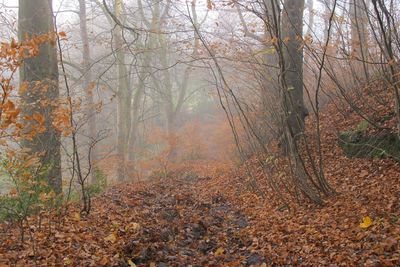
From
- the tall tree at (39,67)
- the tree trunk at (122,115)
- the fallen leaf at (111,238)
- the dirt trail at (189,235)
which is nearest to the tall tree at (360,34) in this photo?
the dirt trail at (189,235)

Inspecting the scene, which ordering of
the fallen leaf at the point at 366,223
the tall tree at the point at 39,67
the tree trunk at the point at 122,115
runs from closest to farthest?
the fallen leaf at the point at 366,223 < the tall tree at the point at 39,67 < the tree trunk at the point at 122,115

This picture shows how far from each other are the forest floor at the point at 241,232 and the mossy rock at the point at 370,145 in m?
0.19

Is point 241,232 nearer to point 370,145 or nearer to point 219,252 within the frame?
point 219,252

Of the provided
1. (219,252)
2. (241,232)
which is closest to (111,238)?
(219,252)

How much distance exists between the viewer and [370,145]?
670cm

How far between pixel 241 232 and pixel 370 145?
8.82ft

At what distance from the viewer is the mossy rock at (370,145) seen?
6.78m

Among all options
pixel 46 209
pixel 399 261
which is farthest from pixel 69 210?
pixel 399 261

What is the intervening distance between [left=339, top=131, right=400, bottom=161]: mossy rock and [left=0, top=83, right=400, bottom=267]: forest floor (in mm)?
194

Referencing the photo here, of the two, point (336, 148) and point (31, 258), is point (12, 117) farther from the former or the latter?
point (336, 148)

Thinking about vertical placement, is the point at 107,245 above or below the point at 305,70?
below

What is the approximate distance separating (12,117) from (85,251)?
6.33 feet

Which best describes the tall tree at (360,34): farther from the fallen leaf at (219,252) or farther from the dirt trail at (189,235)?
the fallen leaf at (219,252)

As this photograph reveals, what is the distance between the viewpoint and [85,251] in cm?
478
